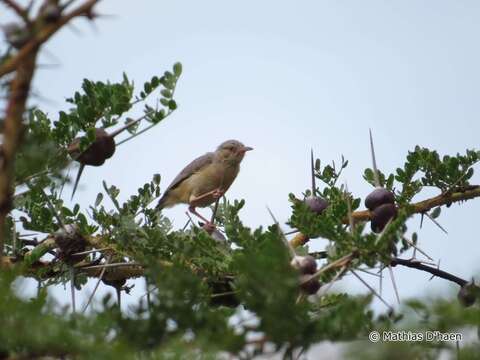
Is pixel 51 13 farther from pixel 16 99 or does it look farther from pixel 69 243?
pixel 69 243

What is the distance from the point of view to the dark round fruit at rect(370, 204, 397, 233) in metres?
3.54

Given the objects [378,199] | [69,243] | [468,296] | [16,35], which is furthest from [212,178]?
[16,35]

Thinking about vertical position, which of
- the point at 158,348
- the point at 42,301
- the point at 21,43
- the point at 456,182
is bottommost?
the point at 158,348

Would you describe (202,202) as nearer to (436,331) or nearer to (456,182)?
(456,182)

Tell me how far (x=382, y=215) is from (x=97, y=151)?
4.35 feet

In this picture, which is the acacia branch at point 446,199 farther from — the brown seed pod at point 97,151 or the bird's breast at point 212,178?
the bird's breast at point 212,178

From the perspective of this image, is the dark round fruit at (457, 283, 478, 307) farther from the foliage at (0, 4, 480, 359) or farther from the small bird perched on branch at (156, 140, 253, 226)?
the small bird perched on branch at (156, 140, 253, 226)

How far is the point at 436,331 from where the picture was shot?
215 centimetres

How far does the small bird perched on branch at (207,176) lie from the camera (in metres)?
8.24

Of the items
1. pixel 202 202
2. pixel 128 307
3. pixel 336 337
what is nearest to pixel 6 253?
pixel 128 307

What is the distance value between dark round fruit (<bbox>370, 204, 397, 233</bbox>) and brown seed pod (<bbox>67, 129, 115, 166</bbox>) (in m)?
1.24

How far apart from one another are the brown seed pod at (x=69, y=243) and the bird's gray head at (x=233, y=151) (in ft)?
15.3

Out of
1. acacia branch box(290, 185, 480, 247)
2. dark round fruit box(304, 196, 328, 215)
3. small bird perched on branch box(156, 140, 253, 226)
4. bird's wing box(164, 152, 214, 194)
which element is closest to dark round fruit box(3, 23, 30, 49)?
dark round fruit box(304, 196, 328, 215)

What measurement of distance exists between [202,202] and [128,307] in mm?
5922
